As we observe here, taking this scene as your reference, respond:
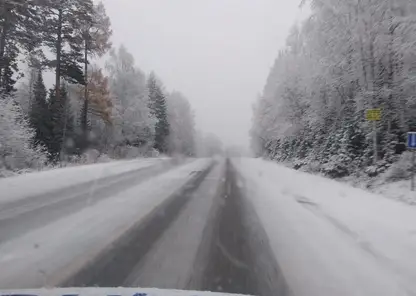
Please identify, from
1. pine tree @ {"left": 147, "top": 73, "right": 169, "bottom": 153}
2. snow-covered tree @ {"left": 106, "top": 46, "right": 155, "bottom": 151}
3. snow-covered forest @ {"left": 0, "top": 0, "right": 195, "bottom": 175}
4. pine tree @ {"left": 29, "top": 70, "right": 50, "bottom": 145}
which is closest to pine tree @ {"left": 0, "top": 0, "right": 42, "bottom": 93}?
snow-covered forest @ {"left": 0, "top": 0, "right": 195, "bottom": 175}

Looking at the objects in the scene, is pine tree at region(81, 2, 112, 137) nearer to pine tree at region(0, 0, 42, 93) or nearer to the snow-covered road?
pine tree at region(0, 0, 42, 93)

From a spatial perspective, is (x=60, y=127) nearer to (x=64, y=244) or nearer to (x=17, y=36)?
(x=17, y=36)

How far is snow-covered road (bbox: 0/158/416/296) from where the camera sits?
4.51 meters

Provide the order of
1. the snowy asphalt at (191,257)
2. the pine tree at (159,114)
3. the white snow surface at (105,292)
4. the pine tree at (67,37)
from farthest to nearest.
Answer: the pine tree at (159,114) < the pine tree at (67,37) < the snowy asphalt at (191,257) < the white snow surface at (105,292)

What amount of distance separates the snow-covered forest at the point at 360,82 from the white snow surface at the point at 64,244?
11073 millimetres

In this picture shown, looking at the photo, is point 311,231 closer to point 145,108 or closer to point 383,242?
point 383,242

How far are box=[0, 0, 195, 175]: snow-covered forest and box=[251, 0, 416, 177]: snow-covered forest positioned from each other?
14.2 meters

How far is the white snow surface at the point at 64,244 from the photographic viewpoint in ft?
14.9

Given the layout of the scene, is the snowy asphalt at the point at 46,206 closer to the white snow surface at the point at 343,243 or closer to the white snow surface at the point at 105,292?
the white snow surface at the point at 105,292

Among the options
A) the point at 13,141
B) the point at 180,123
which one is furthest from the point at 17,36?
the point at 180,123

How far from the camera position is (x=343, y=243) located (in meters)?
6.30

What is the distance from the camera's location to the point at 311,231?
7.15 m

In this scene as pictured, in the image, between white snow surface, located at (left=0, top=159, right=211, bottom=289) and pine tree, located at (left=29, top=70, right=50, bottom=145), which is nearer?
white snow surface, located at (left=0, top=159, right=211, bottom=289)

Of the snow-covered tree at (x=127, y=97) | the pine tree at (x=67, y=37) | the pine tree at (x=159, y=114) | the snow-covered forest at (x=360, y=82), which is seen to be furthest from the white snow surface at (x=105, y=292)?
the pine tree at (x=159, y=114)
